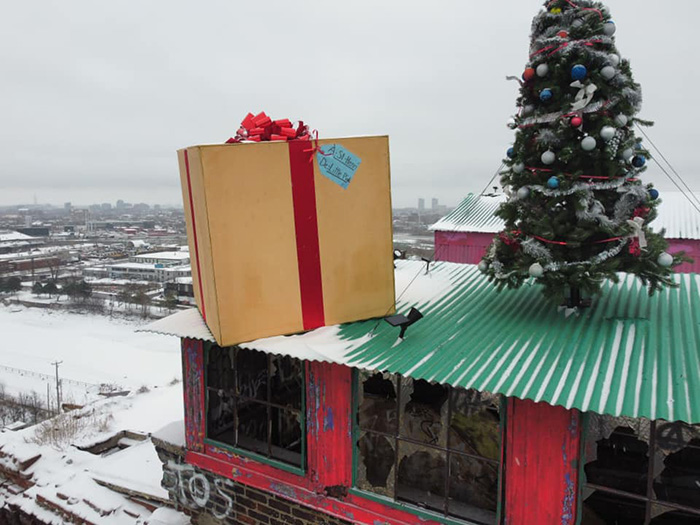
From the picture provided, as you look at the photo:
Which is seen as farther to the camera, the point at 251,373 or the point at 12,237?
the point at 12,237

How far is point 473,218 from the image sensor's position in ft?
60.3

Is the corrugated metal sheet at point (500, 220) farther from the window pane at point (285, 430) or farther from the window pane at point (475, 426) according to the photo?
the window pane at point (285, 430)

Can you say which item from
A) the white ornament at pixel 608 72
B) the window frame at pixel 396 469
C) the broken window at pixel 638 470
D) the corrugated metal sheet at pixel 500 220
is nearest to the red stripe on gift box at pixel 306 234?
the window frame at pixel 396 469

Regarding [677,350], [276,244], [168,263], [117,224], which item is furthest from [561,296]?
[117,224]

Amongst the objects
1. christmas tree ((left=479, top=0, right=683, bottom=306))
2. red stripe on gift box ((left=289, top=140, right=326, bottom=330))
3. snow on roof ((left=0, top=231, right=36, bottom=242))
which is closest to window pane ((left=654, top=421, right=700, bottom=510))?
christmas tree ((left=479, top=0, right=683, bottom=306))

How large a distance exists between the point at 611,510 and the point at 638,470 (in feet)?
2.98

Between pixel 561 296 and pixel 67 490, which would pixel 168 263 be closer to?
pixel 67 490

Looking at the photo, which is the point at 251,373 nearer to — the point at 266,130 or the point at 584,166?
the point at 266,130

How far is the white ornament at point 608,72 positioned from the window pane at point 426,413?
4.31 metres

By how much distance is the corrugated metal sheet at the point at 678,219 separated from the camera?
14.5m

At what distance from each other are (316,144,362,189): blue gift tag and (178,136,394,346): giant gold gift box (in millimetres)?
12

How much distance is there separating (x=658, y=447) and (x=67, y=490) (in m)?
12.3

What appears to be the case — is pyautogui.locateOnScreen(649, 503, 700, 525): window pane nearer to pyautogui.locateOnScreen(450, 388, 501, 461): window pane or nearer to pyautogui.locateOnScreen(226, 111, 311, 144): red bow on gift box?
pyautogui.locateOnScreen(450, 388, 501, 461): window pane

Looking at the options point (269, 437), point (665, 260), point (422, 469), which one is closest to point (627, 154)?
point (665, 260)
